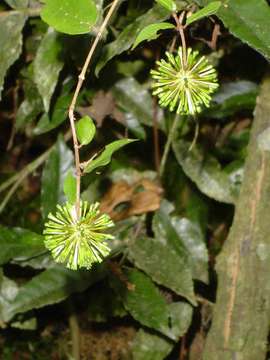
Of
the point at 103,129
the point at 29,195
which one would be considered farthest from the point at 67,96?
the point at 29,195

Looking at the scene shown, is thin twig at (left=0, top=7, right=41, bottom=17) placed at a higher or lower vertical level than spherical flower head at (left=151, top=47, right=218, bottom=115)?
higher

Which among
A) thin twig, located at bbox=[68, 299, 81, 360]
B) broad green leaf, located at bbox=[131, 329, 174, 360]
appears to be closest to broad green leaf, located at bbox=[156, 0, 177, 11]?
broad green leaf, located at bbox=[131, 329, 174, 360]

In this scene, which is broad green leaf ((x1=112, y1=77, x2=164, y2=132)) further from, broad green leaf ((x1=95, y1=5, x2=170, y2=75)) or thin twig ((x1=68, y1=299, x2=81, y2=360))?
thin twig ((x1=68, y1=299, x2=81, y2=360))

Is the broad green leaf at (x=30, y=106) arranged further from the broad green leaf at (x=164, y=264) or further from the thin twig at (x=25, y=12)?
the broad green leaf at (x=164, y=264)

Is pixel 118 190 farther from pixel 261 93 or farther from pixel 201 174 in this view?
pixel 261 93

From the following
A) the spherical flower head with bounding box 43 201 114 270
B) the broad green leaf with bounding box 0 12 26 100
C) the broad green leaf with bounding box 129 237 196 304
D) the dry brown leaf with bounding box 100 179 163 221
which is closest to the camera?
the spherical flower head with bounding box 43 201 114 270

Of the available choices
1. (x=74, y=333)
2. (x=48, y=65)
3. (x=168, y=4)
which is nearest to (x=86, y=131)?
(x=168, y=4)

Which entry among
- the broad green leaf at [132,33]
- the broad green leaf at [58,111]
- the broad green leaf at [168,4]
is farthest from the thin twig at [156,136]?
the broad green leaf at [168,4]
